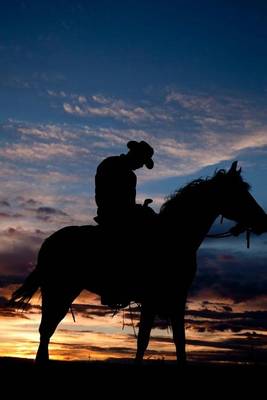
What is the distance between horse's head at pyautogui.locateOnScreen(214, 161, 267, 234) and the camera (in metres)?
8.79

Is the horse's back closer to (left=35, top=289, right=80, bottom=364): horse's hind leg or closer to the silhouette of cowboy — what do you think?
the silhouette of cowboy

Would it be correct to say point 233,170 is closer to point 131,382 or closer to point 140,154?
point 140,154

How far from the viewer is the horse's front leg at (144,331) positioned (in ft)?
26.7

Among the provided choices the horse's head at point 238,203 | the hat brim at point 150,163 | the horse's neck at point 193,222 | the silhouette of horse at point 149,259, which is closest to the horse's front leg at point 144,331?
the silhouette of horse at point 149,259

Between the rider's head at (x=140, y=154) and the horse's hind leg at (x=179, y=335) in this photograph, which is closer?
the horse's hind leg at (x=179, y=335)

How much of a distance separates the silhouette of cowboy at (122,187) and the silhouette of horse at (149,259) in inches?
12.1

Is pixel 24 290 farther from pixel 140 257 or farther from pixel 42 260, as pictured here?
pixel 140 257

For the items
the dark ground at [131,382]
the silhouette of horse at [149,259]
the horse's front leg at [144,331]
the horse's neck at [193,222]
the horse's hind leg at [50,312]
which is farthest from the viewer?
the horse's hind leg at [50,312]

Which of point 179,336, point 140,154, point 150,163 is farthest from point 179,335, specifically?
point 140,154

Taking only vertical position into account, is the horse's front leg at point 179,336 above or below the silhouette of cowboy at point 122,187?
below

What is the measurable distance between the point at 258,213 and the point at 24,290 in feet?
15.4

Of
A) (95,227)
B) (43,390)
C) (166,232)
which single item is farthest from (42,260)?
(43,390)

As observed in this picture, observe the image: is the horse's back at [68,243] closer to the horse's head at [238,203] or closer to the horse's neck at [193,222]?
the horse's neck at [193,222]

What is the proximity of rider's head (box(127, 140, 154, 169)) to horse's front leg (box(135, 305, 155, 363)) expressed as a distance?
2.64m
